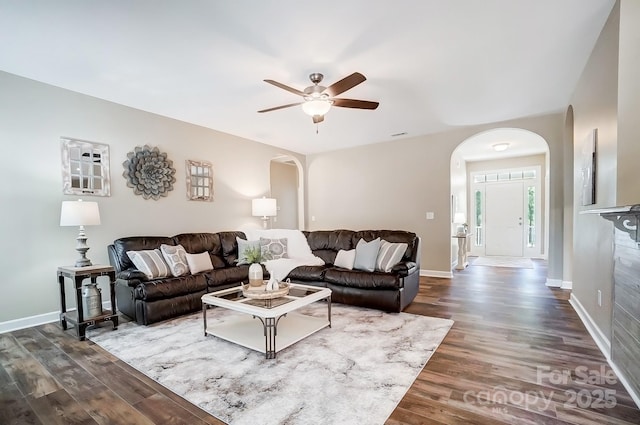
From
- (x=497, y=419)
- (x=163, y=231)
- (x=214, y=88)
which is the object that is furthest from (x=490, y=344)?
(x=163, y=231)

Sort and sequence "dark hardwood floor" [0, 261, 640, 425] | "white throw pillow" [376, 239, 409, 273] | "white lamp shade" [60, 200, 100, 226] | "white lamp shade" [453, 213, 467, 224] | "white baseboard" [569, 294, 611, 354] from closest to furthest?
"dark hardwood floor" [0, 261, 640, 425], "white baseboard" [569, 294, 611, 354], "white lamp shade" [60, 200, 100, 226], "white throw pillow" [376, 239, 409, 273], "white lamp shade" [453, 213, 467, 224]

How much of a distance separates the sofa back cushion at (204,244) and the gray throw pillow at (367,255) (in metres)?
2.00

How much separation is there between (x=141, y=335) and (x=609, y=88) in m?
4.61

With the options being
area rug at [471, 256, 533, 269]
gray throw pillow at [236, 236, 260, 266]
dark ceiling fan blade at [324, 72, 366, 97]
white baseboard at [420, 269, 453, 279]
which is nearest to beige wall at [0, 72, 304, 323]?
gray throw pillow at [236, 236, 260, 266]

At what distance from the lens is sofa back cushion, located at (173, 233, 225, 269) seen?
4.22 metres

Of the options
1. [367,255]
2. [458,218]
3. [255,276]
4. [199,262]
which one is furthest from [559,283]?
[199,262]

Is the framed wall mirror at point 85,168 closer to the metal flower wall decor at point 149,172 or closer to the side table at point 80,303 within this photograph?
the metal flower wall decor at point 149,172

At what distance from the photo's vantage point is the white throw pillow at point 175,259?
3.69 metres

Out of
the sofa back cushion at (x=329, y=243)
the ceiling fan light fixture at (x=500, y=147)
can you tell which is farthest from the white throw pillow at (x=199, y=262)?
the ceiling fan light fixture at (x=500, y=147)

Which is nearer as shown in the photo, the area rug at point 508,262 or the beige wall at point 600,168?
the beige wall at point 600,168

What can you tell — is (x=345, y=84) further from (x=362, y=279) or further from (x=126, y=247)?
(x=126, y=247)

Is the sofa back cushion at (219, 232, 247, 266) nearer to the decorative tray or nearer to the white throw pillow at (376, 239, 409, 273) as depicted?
the decorative tray

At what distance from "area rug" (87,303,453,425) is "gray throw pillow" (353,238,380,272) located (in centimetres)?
75

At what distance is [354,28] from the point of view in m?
2.47
